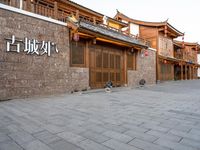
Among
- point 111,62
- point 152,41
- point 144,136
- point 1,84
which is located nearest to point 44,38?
point 1,84

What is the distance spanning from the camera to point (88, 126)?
339 centimetres

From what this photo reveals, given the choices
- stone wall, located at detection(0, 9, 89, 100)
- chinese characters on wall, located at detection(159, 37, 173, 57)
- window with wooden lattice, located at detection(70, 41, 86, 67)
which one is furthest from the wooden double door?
chinese characters on wall, located at detection(159, 37, 173, 57)

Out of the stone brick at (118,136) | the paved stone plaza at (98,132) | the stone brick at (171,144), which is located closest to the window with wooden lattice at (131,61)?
the paved stone plaza at (98,132)

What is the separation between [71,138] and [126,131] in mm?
1032

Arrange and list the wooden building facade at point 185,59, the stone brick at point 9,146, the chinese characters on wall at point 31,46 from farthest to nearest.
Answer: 1. the wooden building facade at point 185,59
2. the chinese characters on wall at point 31,46
3. the stone brick at point 9,146

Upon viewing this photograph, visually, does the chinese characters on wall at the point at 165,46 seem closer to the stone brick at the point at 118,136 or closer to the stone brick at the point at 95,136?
the stone brick at the point at 118,136

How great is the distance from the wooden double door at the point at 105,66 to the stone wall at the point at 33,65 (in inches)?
65.8

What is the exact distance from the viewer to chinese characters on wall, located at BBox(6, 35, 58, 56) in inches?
263

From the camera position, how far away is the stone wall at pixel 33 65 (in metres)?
6.57

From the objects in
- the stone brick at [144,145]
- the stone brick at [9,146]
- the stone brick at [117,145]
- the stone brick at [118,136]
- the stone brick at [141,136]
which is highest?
the stone brick at [9,146]

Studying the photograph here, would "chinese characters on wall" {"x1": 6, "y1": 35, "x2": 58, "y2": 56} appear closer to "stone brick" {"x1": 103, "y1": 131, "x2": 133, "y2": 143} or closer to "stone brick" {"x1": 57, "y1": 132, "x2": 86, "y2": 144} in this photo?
"stone brick" {"x1": 57, "y1": 132, "x2": 86, "y2": 144}

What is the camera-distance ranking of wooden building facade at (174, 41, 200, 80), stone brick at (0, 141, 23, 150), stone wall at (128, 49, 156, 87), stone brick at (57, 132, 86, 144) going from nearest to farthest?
stone brick at (0, 141, 23, 150) → stone brick at (57, 132, 86, 144) → stone wall at (128, 49, 156, 87) → wooden building facade at (174, 41, 200, 80)

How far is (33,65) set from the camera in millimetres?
7422

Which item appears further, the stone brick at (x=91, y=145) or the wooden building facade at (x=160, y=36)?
the wooden building facade at (x=160, y=36)
